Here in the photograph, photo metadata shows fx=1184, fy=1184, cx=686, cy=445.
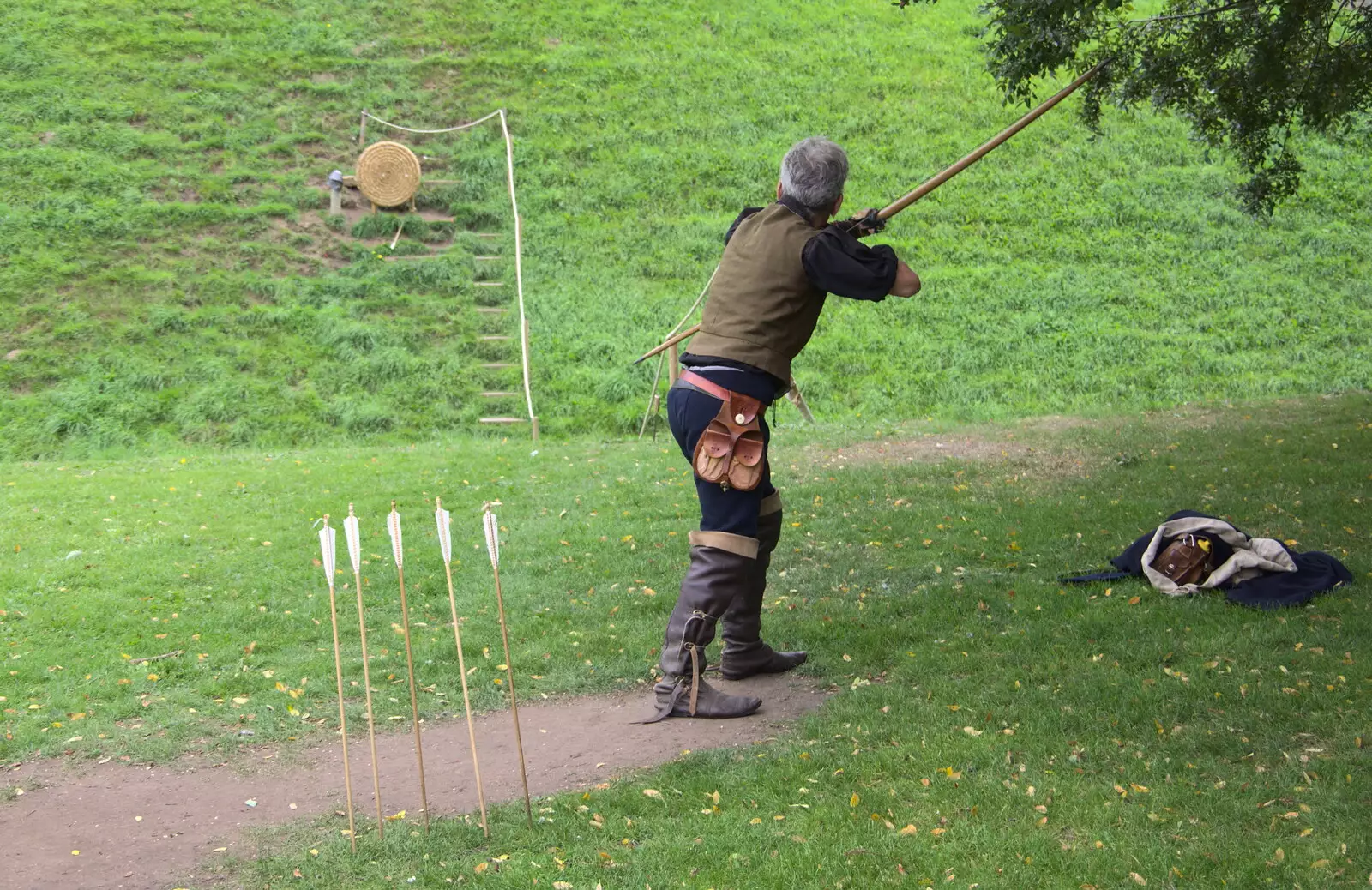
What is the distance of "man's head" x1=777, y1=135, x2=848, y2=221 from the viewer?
5449 mm

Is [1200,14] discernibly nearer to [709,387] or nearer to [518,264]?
[709,387]

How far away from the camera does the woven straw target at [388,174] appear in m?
18.8

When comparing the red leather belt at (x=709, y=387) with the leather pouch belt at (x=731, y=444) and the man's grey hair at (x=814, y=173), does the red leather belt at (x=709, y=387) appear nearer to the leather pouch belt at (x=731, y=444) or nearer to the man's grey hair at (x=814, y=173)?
the leather pouch belt at (x=731, y=444)

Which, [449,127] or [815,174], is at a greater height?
[449,127]

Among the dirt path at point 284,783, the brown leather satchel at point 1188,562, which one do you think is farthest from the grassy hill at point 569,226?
the dirt path at point 284,783

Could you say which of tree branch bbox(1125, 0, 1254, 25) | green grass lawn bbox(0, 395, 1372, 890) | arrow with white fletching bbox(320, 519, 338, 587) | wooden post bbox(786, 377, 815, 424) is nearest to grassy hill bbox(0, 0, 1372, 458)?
wooden post bbox(786, 377, 815, 424)

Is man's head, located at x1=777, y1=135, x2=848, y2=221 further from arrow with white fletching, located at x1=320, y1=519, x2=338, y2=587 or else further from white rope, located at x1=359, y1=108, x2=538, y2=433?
white rope, located at x1=359, y1=108, x2=538, y2=433

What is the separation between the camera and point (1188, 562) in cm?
706

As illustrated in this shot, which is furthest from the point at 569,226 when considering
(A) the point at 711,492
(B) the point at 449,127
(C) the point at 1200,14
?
(A) the point at 711,492

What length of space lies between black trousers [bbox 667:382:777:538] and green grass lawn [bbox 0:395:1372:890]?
1.01 meters

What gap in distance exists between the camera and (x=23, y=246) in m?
16.9

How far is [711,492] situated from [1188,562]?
3.27 metres

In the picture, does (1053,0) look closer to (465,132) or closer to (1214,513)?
(1214,513)

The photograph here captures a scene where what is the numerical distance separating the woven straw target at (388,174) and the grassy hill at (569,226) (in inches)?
20.9
